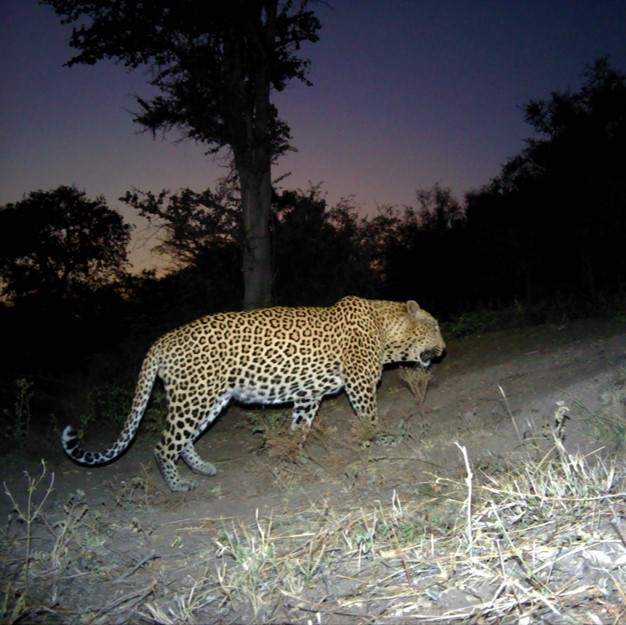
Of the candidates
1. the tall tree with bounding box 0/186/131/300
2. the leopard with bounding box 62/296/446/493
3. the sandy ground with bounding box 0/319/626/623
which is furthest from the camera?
the tall tree with bounding box 0/186/131/300

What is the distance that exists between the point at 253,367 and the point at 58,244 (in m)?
22.9

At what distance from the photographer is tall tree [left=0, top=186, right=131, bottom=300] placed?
26.6 meters

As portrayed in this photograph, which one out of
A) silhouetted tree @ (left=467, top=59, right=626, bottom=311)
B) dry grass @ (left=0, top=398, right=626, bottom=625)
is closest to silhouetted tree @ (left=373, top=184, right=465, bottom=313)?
silhouetted tree @ (left=467, top=59, right=626, bottom=311)

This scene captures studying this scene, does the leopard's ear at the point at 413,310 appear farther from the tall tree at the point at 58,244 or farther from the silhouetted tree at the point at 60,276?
the tall tree at the point at 58,244

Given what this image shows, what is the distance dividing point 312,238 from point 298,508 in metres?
11.5

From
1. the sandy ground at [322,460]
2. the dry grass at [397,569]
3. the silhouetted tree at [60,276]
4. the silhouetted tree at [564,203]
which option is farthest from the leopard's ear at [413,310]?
the silhouetted tree at [60,276]

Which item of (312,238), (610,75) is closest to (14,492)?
(312,238)

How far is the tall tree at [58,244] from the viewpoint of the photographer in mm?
26594

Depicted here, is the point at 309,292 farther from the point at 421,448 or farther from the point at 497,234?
the point at 421,448

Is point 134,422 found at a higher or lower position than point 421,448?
higher

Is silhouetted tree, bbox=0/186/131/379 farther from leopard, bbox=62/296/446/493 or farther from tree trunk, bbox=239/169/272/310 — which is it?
leopard, bbox=62/296/446/493

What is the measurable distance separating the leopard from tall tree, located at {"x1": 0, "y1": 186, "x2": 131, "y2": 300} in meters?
19.5

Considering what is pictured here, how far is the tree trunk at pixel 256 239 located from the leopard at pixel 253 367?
184 inches

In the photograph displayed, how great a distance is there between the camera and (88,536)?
4.95 meters
